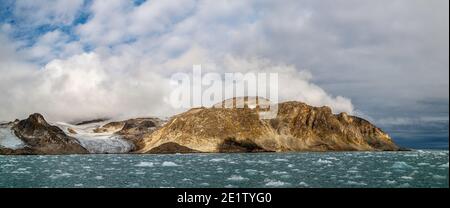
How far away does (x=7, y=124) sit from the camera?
174250 mm

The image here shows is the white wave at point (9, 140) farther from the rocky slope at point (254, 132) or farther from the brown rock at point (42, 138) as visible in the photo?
the rocky slope at point (254, 132)

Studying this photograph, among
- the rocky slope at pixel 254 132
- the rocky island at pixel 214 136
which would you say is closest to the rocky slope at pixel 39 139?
the rocky island at pixel 214 136

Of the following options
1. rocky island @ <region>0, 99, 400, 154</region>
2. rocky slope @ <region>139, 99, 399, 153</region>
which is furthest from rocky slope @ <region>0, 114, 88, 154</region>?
rocky slope @ <region>139, 99, 399, 153</region>

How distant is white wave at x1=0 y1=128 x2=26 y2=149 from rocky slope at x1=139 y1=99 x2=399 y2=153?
137 feet

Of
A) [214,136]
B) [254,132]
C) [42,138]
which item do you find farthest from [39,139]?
[254,132]

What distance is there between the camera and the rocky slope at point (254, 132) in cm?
17000

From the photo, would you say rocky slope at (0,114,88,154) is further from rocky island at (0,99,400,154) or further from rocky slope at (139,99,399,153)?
rocky slope at (139,99,399,153)

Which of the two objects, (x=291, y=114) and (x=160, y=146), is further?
(x=291, y=114)

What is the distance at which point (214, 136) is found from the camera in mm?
171750
